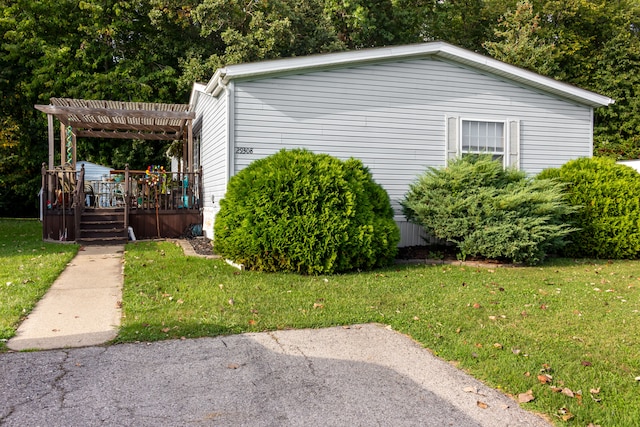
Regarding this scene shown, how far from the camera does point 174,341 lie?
13.7 feet

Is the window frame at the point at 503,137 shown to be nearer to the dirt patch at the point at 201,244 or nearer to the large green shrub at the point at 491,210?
the large green shrub at the point at 491,210

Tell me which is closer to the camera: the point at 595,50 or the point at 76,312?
the point at 76,312

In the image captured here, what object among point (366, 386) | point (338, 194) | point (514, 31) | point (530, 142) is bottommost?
point (366, 386)

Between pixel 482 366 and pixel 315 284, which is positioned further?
pixel 315 284

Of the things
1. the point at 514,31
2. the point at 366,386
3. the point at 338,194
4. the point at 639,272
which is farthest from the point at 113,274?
the point at 514,31

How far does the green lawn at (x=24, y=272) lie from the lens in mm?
4832

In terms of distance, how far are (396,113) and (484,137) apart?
2188 mm

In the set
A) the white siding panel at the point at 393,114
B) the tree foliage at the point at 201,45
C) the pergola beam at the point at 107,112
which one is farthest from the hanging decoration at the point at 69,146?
the white siding panel at the point at 393,114

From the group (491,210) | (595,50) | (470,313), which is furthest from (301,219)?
(595,50)

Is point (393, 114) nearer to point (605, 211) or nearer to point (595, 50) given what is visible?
point (605, 211)

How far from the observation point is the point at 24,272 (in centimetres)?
693

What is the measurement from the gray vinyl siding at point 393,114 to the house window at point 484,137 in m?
0.20

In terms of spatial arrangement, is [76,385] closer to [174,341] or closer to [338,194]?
[174,341]

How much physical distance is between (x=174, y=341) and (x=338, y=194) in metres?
3.72
